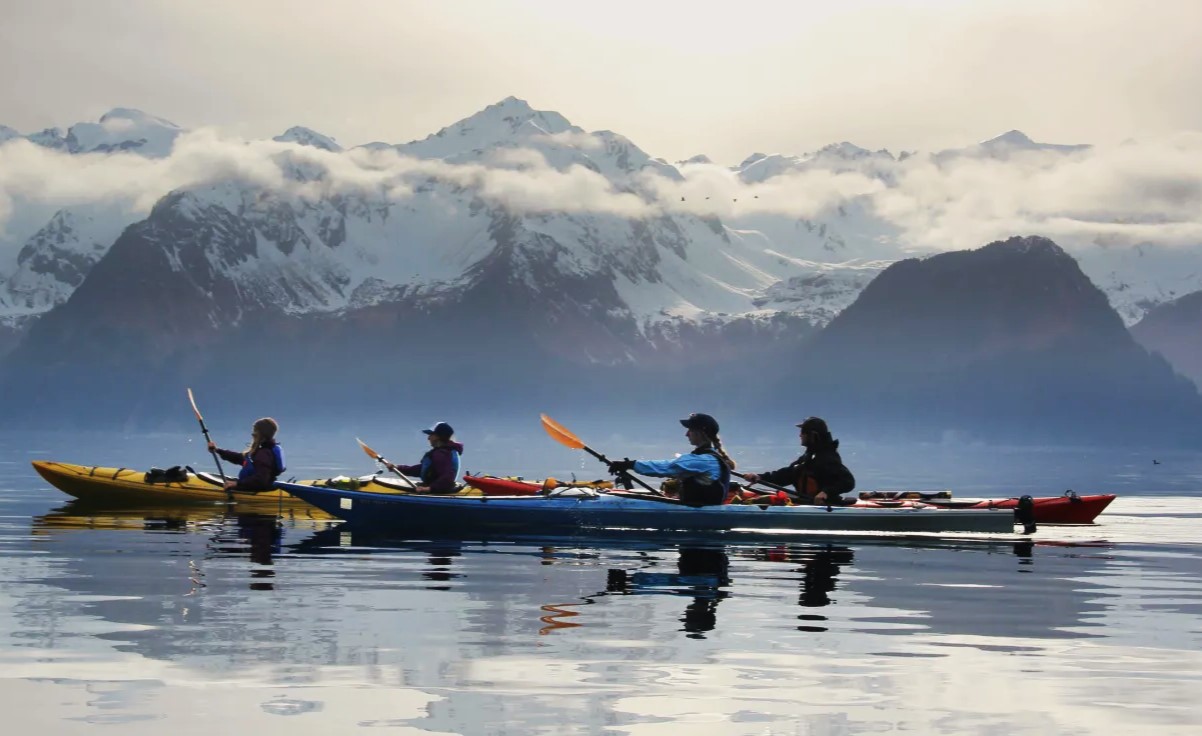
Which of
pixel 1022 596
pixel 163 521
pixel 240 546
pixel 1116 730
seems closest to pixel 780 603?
pixel 1022 596

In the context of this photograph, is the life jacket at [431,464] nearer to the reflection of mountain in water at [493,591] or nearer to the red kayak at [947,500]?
the red kayak at [947,500]

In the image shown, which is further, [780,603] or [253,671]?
[780,603]

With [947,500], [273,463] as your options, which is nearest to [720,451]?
[947,500]

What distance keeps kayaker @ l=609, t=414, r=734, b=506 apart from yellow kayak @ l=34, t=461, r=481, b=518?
6.17 metres

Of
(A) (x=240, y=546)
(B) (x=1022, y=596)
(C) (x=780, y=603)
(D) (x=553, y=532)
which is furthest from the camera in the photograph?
(D) (x=553, y=532)

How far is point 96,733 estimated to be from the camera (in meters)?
11.2

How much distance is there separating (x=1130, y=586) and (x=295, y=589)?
11.3 meters

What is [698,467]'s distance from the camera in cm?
2567

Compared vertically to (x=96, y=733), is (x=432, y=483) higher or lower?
higher

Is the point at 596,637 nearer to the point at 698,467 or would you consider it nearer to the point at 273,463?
the point at 698,467

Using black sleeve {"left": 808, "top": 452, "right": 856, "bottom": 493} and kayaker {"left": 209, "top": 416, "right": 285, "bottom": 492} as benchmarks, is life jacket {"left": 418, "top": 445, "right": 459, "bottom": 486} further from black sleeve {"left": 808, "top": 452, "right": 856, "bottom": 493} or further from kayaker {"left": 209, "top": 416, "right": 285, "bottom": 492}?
black sleeve {"left": 808, "top": 452, "right": 856, "bottom": 493}

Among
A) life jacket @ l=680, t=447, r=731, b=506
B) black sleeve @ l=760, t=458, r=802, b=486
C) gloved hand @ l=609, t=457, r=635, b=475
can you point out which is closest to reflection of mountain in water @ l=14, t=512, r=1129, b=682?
life jacket @ l=680, t=447, r=731, b=506

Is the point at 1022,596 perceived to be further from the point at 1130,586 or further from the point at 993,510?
the point at 993,510

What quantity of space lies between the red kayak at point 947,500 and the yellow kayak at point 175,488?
167 centimetres
